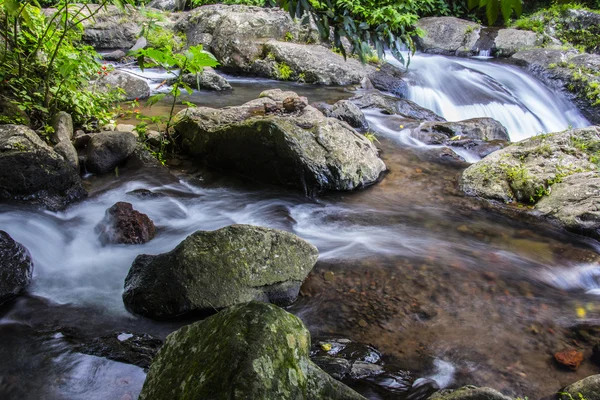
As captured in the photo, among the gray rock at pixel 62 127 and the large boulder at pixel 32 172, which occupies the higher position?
the gray rock at pixel 62 127

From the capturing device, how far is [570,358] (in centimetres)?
324

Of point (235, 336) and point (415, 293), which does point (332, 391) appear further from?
point (415, 293)

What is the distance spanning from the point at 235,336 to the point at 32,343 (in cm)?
208

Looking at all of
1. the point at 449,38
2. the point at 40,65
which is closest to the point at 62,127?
the point at 40,65

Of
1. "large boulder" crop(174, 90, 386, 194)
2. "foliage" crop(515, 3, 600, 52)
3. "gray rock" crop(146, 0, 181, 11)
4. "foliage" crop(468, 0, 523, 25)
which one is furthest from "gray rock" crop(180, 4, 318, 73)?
"foliage" crop(468, 0, 523, 25)

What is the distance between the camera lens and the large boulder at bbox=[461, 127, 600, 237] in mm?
5324

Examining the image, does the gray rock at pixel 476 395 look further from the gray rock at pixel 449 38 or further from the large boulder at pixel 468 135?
the gray rock at pixel 449 38

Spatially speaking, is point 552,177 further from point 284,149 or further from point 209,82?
point 209,82

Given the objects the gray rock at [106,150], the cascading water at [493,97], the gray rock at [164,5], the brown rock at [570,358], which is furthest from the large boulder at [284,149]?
the gray rock at [164,5]

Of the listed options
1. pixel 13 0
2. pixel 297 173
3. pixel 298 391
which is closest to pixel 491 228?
pixel 297 173

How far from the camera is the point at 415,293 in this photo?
3889mm

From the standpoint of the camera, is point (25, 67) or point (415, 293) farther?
point (25, 67)

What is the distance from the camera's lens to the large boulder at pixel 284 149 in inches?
223

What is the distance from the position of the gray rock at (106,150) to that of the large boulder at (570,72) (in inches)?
427
